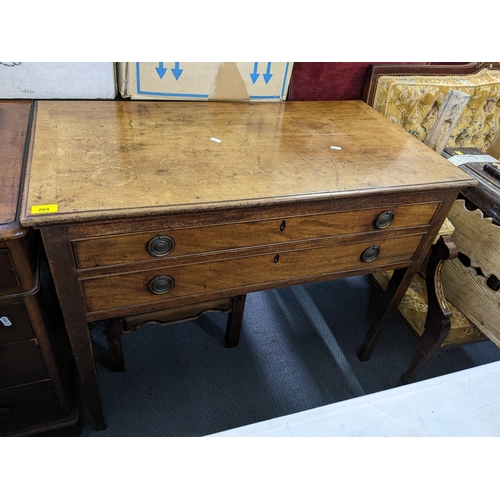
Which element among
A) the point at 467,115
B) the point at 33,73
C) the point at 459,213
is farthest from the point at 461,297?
the point at 33,73

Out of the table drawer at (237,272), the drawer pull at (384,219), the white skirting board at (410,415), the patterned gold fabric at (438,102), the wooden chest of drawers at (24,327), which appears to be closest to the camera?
the white skirting board at (410,415)

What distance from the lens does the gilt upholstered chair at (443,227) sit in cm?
146

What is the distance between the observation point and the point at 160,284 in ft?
3.43

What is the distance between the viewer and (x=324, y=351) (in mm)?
1812

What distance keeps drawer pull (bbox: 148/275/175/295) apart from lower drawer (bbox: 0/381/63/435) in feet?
1.55

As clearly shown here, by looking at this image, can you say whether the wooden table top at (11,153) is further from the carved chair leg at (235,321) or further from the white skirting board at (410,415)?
the carved chair leg at (235,321)

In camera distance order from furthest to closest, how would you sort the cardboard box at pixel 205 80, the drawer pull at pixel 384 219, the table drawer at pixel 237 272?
the cardboard box at pixel 205 80, the drawer pull at pixel 384 219, the table drawer at pixel 237 272

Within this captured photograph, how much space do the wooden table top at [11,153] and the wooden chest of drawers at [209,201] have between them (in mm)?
44

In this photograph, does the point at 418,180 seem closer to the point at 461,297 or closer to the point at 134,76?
the point at 461,297

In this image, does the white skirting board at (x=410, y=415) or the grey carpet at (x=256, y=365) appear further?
the grey carpet at (x=256, y=365)

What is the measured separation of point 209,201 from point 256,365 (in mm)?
1003

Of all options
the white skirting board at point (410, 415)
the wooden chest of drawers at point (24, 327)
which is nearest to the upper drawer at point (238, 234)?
the wooden chest of drawers at point (24, 327)

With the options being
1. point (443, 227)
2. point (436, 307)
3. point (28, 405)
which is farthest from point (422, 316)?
point (28, 405)

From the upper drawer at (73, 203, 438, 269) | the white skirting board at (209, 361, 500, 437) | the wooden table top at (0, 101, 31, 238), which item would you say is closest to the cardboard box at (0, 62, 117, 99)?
the wooden table top at (0, 101, 31, 238)
